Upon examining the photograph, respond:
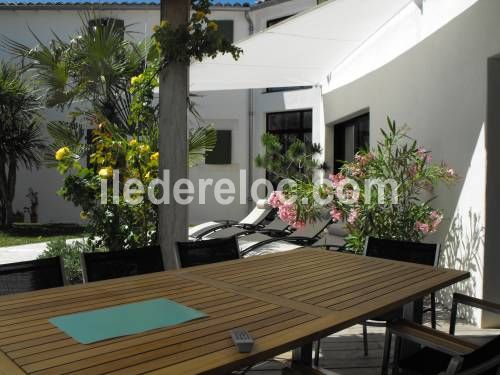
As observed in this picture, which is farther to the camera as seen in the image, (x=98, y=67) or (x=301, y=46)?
(x=301, y=46)

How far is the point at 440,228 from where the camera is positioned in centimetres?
629

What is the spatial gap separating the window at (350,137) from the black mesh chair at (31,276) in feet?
26.8

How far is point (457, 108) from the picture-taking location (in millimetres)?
5824

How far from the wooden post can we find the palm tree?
10411mm

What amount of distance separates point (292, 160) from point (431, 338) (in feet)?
36.5

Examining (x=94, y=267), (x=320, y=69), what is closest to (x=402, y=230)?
(x=94, y=267)

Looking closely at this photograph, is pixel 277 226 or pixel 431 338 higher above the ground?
pixel 431 338

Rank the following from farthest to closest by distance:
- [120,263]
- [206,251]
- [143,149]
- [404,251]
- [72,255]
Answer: [72,255], [143,149], [404,251], [206,251], [120,263]

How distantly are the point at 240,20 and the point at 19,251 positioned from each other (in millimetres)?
10284

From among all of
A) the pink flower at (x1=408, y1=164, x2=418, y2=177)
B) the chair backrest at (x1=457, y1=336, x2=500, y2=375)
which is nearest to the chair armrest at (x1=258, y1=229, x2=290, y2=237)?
the pink flower at (x1=408, y1=164, x2=418, y2=177)

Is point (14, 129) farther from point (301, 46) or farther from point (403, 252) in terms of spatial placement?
point (403, 252)

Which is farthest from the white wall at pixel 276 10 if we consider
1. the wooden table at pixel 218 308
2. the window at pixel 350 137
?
the wooden table at pixel 218 308

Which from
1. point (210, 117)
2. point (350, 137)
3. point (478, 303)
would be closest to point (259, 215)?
point (350, 137)

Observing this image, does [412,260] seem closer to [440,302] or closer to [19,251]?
[440,302]
